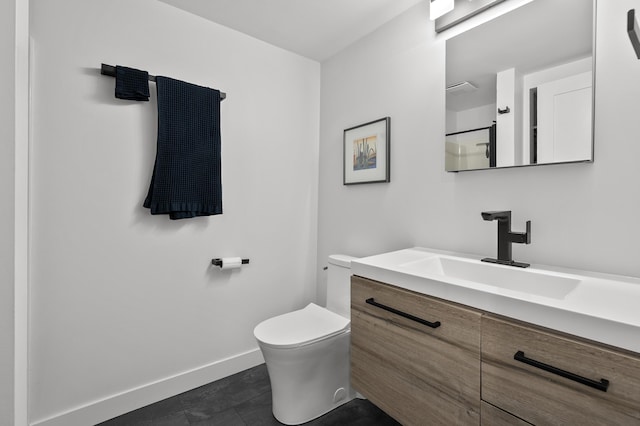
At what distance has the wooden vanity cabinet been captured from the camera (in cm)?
103

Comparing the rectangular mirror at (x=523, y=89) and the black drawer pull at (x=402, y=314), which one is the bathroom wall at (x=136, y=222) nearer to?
the black drawer pull at (x=402, y=314)

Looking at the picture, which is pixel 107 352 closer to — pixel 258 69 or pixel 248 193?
pixel 248 193

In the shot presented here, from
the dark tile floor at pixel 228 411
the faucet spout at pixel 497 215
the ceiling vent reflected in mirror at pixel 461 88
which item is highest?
the ceiling vent reflected in mirror at pixel 461 88

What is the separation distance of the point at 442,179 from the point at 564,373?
1.08 m

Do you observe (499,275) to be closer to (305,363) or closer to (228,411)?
(305,363)

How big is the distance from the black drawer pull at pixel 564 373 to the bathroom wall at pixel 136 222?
1699 millimetres

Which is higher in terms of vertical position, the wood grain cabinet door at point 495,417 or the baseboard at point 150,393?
the wood grain cabinet door at point 495,417

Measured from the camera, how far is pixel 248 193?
2168 mm

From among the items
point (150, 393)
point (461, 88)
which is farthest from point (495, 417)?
point (150, 393)

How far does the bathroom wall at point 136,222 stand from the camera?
1501mm

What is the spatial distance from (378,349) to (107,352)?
145 centimetres

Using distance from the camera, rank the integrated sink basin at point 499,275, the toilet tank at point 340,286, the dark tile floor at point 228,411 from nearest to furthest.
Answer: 1. the integrated sink basin at point 499,275
2. the dark tile floor at point 228,411
3. the toilet tank at point 340,286

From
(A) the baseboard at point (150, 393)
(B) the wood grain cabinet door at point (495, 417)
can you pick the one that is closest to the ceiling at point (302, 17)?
(B) the wood grain cabinet door at point (495, 417)

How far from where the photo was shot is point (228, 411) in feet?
5.57
